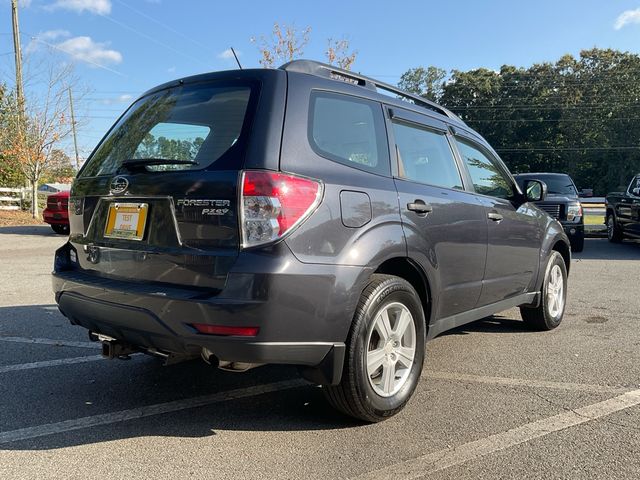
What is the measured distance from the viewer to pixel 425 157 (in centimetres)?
382

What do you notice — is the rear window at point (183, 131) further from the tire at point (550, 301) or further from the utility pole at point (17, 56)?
A: the utility pole at point (17, 56)

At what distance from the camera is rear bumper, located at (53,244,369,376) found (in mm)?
2574

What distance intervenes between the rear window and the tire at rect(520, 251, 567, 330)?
3.56 meters

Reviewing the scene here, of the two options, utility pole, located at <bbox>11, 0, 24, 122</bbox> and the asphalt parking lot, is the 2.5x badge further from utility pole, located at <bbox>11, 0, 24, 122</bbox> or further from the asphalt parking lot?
utility pole, located at <bbox>11, 0, 24, 122</bbox>

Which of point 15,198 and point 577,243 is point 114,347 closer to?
point 577,243

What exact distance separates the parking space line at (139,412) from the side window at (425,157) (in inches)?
65.3

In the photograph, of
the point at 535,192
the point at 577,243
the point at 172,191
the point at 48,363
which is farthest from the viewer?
the point at 577,243

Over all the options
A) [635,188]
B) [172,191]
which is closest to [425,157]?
[172,191]

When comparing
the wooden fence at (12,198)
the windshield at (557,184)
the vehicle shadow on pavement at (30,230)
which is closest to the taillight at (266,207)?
the windshield at (557,184)

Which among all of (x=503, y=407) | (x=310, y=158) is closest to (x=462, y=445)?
(x=503, y=407)

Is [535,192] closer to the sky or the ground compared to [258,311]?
closer to the sky

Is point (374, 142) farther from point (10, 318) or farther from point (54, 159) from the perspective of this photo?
point (54, 159)

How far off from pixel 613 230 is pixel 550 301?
10.1 metres

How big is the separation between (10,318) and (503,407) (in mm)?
4816
